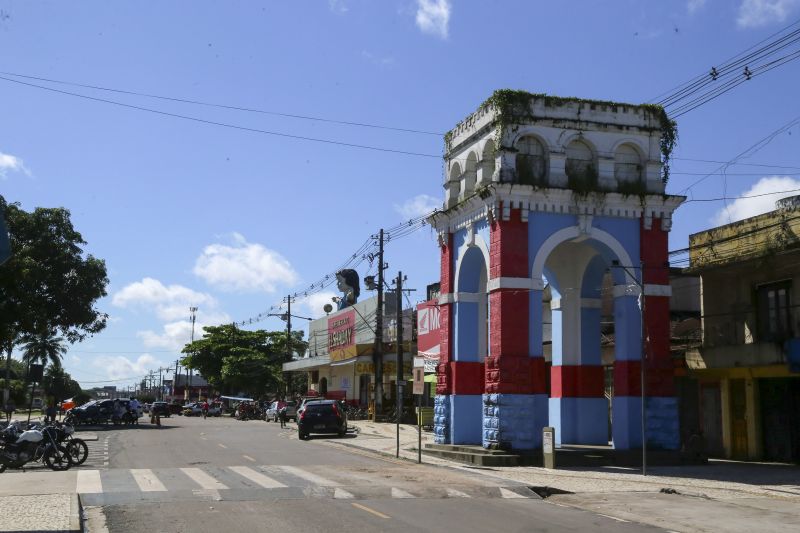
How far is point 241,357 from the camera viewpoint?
289 ft

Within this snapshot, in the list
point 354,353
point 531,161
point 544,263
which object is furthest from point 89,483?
point 354,353

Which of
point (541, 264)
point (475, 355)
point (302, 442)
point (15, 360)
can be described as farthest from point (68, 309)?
point (15, 360)

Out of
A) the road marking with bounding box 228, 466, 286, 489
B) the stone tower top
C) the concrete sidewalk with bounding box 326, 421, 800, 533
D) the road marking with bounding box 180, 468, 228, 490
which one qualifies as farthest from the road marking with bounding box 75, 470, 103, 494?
the stone tower top

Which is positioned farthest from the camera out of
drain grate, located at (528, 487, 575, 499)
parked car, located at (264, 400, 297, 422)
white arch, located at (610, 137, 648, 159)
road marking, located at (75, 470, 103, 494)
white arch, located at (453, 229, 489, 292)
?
parked car, located at (264, 400, 297, 422)

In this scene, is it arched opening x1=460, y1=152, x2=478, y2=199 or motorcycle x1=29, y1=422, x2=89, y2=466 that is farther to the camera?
arched opening x1=460, y1=152, x2=478, y2=199

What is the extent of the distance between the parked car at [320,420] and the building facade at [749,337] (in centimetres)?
1512

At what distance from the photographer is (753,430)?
25.8 m

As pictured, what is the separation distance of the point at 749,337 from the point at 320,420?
1810 centimetres

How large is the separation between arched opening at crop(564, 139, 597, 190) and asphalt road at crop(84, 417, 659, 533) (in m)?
9.83

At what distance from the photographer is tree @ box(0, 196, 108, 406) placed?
135 feet

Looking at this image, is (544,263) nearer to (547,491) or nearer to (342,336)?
(547,491)

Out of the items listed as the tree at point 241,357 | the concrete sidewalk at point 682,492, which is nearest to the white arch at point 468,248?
the concrete sidewalk at point 682,492

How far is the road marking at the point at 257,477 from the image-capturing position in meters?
17.3

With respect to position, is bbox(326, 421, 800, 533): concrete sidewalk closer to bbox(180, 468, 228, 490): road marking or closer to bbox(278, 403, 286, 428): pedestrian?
bbox(180, 468, 228, 490): road marking
